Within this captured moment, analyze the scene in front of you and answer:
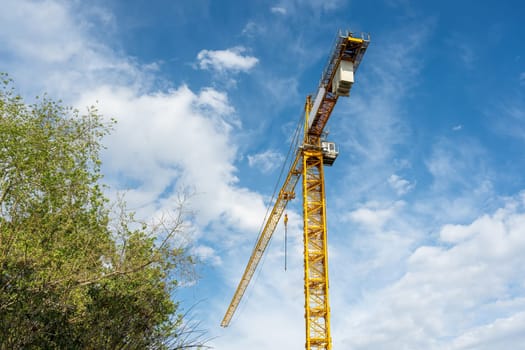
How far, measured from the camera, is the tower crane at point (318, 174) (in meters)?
36.1

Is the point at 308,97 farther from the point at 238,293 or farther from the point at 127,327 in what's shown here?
A: the point at 127,327

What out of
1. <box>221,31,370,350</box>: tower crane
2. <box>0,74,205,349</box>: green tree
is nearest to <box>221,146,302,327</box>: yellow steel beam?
<box>221,31,370,350</box>: tower crane

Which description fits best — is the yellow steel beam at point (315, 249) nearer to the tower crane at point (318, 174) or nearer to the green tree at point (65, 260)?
the tower crane at point (318, 174)

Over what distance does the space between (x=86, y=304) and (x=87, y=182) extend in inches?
154

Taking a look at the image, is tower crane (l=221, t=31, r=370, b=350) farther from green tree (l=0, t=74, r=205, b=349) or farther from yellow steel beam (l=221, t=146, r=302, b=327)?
green tree (l=0, t=74, r=205, b=349)

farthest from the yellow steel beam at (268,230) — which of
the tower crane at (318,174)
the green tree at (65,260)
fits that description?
the green tree at (65,260)

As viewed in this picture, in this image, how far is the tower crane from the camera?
119 feet

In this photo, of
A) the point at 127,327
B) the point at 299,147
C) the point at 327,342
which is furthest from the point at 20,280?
the point at 299,147

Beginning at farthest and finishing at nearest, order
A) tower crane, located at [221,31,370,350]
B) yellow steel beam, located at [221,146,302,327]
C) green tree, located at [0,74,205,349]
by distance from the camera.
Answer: yellow steel beam, located at [221,146,302,327]
tower crane, located at [221,31,370,350]
green tree, located at [0,74,205,349]

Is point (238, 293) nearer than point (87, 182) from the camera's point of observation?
No

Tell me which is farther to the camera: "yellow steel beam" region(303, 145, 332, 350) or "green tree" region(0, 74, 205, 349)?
"yellow steel beam" region(303, 145, 332, 350)

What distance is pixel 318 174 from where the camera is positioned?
43.8 m

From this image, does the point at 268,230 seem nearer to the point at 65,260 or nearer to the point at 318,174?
the point at 318,174

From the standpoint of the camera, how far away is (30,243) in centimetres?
1209
